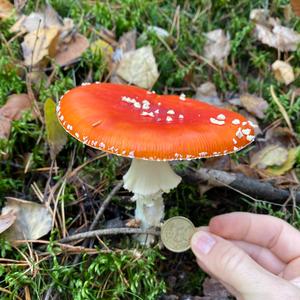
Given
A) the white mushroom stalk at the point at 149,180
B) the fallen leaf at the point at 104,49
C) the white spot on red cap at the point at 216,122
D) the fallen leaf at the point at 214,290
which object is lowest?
the fallen leaf at the point at 214,290

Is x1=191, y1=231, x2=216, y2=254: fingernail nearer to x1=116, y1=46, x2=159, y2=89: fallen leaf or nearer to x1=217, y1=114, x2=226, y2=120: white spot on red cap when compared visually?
x1=217, y1=114, x2=226, y2=120: white spot on red cap

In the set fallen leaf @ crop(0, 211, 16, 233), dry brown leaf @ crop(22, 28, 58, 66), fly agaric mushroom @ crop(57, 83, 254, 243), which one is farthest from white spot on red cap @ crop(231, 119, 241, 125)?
dry brown leaf @ crop(22, 28, 58, 66)

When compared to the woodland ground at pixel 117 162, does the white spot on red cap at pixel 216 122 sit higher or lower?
higher

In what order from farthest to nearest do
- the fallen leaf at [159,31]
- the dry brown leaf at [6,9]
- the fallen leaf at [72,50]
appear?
1. the fallen leaf at [159,31]
2. the dry brown leaf at [6,9]
3. the fallen leaf at [72,50]

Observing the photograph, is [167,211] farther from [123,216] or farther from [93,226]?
[93,226]

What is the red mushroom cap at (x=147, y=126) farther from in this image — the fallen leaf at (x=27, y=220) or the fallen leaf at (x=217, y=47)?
the fallen leaf at (x=217, y=47)

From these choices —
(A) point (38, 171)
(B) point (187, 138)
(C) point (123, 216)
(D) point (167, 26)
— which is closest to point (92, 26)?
(D) point (167, 26)

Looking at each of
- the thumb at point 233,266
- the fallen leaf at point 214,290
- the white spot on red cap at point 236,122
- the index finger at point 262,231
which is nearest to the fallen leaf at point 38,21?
the white spot on red cap at point 236,122

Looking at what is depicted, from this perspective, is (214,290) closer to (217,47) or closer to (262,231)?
(262,231)
